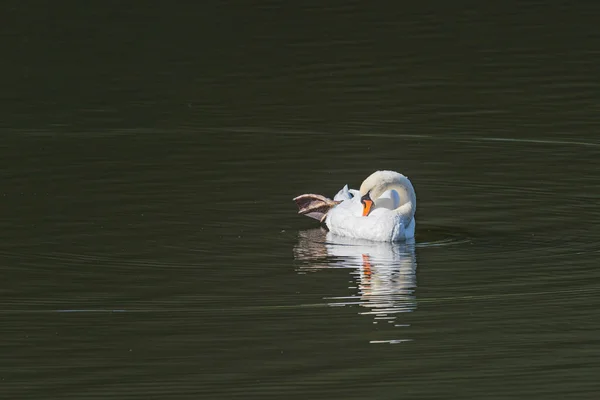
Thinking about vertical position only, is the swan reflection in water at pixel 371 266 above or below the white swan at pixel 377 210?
below

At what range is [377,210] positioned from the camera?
14.8 meters

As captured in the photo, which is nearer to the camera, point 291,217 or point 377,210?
point 377,210

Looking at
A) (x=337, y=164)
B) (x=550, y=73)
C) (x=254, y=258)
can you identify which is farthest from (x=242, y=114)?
(x=254, y=258)

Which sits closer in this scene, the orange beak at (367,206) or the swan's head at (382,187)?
the swan's head at (382,187)

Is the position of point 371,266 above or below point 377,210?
below

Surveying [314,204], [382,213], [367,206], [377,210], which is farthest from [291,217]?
[382,213]

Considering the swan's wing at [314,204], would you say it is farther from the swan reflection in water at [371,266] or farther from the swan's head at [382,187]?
the swan's head at [382,187]

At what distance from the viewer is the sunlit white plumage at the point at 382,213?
14.5 metres

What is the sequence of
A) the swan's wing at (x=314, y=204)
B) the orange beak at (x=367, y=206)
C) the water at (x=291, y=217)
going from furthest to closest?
the swan's wing at (x=314, y=204), the orange beak at (x=367, y=206), the water at (x=291, y=217)

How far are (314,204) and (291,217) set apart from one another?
0.28 m

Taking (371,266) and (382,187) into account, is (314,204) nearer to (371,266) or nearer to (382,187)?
(382,187)

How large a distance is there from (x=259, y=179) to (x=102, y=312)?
19.5 ft

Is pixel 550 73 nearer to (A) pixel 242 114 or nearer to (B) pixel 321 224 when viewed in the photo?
(A) pixel 242 114

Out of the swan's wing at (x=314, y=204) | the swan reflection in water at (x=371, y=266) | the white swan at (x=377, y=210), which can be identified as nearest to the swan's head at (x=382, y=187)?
the white swan at (x=377, y=210)
